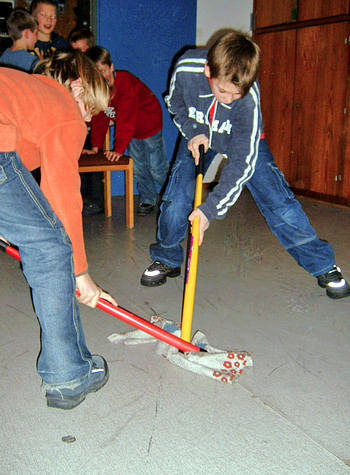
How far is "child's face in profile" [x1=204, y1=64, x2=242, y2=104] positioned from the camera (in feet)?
4.97

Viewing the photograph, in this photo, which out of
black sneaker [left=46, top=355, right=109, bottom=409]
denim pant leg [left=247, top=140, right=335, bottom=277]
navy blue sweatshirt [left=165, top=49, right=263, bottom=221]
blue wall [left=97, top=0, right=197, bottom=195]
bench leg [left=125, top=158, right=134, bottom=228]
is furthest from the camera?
blue wall [left=97, top=0, right=197, bottom=195]

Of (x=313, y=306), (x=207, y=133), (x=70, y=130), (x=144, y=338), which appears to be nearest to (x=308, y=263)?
(x=313, y=306)

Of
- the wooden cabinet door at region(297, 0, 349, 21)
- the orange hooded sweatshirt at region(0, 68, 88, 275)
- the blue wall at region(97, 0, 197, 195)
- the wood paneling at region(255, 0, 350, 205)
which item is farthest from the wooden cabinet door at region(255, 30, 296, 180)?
the orange hooded sweatshirt at region(0, 68, 88, 275)

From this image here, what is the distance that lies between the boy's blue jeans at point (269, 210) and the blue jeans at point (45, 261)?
0.86 m

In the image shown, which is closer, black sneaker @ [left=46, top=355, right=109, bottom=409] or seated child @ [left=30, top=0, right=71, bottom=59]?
black sneaker @ [left=46, top=355, right=109, bottom=409]

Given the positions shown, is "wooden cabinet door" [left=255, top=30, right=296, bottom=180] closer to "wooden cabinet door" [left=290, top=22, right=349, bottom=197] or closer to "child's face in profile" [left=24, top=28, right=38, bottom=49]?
"wooden cabinet door" [left=290, top=22, right=349, bottom=197]

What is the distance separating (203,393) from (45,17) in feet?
8.46

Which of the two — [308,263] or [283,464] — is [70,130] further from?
[308,263]

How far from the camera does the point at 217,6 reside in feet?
12.6

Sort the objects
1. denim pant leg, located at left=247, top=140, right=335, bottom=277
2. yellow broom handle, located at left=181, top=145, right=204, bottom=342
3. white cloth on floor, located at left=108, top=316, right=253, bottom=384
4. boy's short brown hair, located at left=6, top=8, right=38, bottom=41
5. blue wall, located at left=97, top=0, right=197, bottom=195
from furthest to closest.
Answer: blue wall, located at left=97, top=0, right=197, bottom=195
boy's short brown hair, located at left=6, top=8, right=38, bottom=41
denim pant leg, located at left=247, top=140, right=335, bottom=277
yellow broom handle, located at left=181, top=145, right=204, bottom=342
white cloth on floor, located at left=108, top=316, right=253, bottom=384

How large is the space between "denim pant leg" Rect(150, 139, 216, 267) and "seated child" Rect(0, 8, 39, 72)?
120 cm

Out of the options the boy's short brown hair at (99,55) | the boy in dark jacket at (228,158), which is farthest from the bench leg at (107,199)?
the boy in dark jacket at (228,158)

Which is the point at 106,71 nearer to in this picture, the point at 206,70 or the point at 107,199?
the point at 107,199

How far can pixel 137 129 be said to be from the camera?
3.26 m
